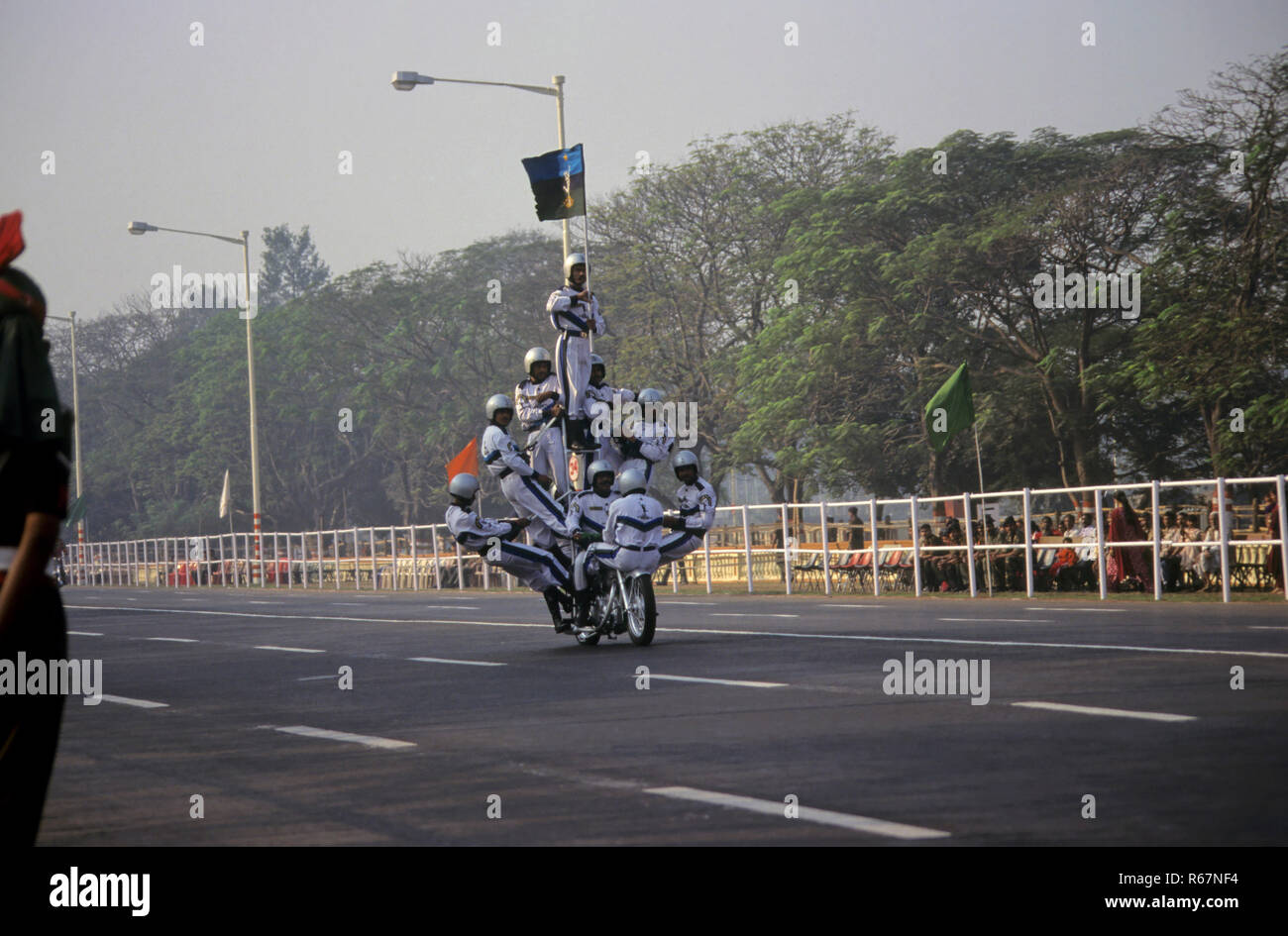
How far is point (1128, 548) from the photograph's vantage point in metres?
24.7

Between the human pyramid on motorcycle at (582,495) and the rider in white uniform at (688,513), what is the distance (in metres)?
0.01

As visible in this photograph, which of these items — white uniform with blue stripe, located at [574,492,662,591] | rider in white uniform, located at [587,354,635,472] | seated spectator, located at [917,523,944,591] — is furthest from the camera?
seated spectator, located at [917,523,944,591]

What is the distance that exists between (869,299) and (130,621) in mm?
22463

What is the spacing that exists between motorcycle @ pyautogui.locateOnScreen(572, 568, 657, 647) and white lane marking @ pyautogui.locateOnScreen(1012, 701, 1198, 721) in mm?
6305

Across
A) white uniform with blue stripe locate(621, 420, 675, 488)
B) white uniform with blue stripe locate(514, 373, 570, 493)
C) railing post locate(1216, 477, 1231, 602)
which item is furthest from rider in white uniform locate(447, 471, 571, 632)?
railing post locate(1216, 477, 1231, 602)

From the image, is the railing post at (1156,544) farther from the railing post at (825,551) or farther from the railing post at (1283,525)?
the railing post at (825,551)

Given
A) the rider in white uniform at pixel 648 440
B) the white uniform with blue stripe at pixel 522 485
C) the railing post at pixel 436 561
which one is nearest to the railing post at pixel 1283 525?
the rider in white uniform at pixel 648 440

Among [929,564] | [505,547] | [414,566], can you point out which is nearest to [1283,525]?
[929,564]

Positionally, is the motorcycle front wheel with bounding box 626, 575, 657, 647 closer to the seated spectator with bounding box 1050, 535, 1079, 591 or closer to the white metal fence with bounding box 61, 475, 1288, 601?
the white metal fence with bounding box 61, 475, 1288, 601

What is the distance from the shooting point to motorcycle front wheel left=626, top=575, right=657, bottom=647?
52.6ft

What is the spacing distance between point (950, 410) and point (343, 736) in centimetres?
2060

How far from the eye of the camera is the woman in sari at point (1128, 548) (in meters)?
24.4

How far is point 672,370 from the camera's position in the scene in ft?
180
